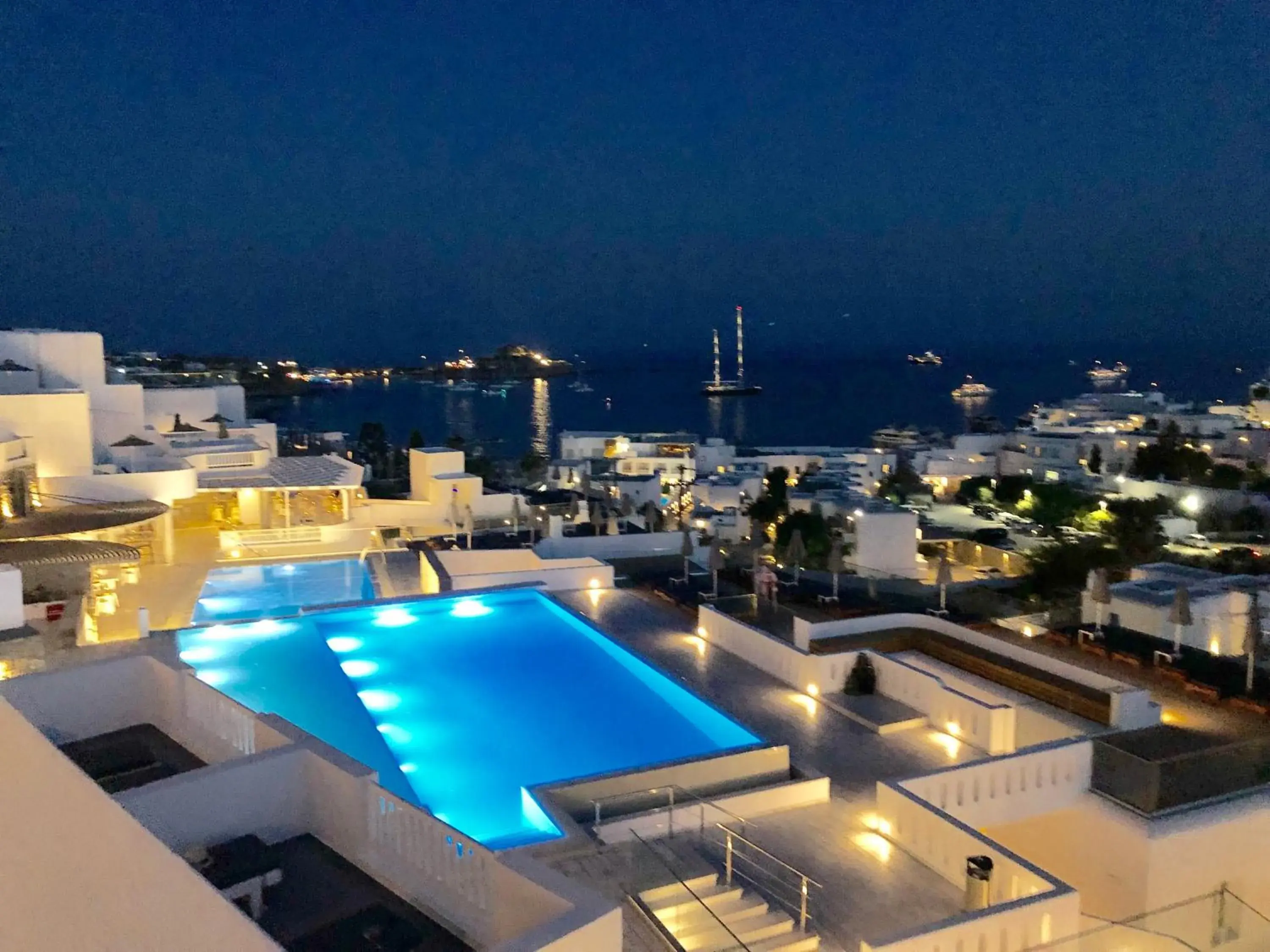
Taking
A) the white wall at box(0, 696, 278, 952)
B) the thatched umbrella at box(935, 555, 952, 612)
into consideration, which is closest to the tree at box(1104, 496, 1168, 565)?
the thatched umbrella at box(935, 555, 952, 612)

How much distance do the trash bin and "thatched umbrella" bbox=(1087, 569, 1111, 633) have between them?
5492 mm

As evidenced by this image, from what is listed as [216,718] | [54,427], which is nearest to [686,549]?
[216,718]

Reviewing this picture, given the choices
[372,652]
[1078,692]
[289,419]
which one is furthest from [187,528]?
[289,419]

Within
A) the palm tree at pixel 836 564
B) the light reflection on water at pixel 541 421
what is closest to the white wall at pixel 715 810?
the palm tree at pixel 836 564

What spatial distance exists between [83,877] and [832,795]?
6.19 m

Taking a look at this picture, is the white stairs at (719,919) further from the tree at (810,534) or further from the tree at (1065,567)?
the tree at (810,534)

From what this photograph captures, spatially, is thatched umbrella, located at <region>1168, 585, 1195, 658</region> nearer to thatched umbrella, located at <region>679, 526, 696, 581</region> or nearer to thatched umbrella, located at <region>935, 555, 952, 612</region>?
thatched umbrella, located at <region>935, 555, 952, 612</region>

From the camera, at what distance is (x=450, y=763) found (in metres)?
8.70

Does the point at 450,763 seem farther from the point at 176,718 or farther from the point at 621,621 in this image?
the point at 621,621

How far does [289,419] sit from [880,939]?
99652 mm

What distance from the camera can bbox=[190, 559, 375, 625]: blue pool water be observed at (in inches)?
527

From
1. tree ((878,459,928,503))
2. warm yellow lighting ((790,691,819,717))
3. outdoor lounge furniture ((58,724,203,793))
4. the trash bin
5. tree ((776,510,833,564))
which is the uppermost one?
outdoor lounge furniture ((58,724,203,793))

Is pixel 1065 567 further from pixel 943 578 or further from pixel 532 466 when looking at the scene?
pixel 532 466

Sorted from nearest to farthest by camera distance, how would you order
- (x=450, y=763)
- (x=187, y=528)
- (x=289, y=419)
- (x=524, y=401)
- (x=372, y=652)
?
1. (x=450, y=763)
2. (x=372, y=652)
3. (x=187, y=528)
4. (x=289, y=419)
5. (x=524, y=401)
